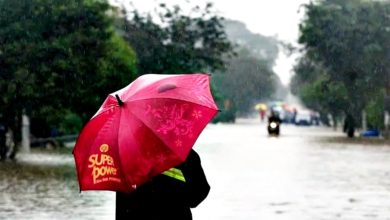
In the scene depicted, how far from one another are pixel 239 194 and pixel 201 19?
3270 centimetres

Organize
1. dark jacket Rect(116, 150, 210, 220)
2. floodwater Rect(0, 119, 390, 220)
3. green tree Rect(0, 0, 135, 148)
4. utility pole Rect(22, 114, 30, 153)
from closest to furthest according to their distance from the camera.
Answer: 1. dark jacket Rect(116, 150, 210, 220)
2. floodwater Rect(0, 119, 390, 220)
3. green tree Rect(0, 0, 135, 148)
4. utility pole Rect(22, 114, 30, 153)

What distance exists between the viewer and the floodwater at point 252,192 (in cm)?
1422

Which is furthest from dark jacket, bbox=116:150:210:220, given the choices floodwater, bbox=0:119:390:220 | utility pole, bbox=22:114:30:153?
utility pole, bbox=22:114:30:153

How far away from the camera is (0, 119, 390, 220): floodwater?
1422 centimetres

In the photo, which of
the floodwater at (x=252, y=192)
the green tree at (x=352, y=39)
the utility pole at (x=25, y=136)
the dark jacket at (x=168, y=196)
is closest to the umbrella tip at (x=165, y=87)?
the dark jacket at (x=168, y=196)

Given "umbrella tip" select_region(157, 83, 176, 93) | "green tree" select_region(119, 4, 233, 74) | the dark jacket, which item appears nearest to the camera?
the dark jacket

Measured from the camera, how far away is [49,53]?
2762 cm

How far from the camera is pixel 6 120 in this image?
28.9 metres

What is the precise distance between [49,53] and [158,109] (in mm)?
22055

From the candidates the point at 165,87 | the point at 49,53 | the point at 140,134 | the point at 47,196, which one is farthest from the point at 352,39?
the point at 140,134

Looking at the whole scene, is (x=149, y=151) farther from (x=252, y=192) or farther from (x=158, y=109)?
(x=252, y=192)

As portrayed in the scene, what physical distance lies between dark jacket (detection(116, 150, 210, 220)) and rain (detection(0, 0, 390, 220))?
0.07 meters

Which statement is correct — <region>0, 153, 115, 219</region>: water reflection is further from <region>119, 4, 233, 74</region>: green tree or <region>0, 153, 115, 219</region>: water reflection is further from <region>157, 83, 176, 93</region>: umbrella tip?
<region>119, 4, 233, 74</region>: green tree

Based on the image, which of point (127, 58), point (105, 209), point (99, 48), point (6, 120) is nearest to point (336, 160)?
point (99, 48)
